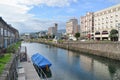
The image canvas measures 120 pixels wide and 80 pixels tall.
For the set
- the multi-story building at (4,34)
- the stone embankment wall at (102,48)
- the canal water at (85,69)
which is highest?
the multi-story building at (4,34)

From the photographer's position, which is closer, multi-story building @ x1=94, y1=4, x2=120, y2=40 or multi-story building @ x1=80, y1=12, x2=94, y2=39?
multi-story building @ x1=94, y1=4, x2=120, y2=40

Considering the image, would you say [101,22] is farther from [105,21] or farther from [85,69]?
[85,69]

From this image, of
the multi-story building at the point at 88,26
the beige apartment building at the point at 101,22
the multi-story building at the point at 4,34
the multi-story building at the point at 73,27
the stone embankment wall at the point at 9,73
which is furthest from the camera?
the multi-story building at the point at 73,27

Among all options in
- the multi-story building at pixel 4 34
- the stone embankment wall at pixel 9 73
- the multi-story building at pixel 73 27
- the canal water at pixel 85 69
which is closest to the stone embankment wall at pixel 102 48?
the canal water at pixel 85 69

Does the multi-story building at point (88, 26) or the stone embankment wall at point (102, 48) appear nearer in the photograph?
the stone embankment wall at point (102, 48)

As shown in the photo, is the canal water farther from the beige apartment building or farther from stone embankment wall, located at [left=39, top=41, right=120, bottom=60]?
the beige apartment building

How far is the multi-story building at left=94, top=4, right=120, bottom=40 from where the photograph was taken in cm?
9231

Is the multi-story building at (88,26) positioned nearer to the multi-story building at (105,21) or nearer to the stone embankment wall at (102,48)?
the multi-story building at (105,21)

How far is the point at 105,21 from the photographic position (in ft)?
334

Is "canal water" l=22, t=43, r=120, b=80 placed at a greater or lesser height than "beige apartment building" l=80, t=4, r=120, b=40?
lesser

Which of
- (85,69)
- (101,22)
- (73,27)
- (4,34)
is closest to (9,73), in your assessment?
(85,69)

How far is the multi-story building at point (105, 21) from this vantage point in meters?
92.3

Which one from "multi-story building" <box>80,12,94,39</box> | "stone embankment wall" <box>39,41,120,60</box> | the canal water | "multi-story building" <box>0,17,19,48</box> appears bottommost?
the canal water

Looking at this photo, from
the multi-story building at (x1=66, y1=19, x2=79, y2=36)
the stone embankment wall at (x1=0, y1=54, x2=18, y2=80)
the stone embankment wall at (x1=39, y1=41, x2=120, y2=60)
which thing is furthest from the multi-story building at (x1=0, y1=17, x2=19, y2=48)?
the multi-story building at (x1=66, y1=19, x2=79, y2=36)
